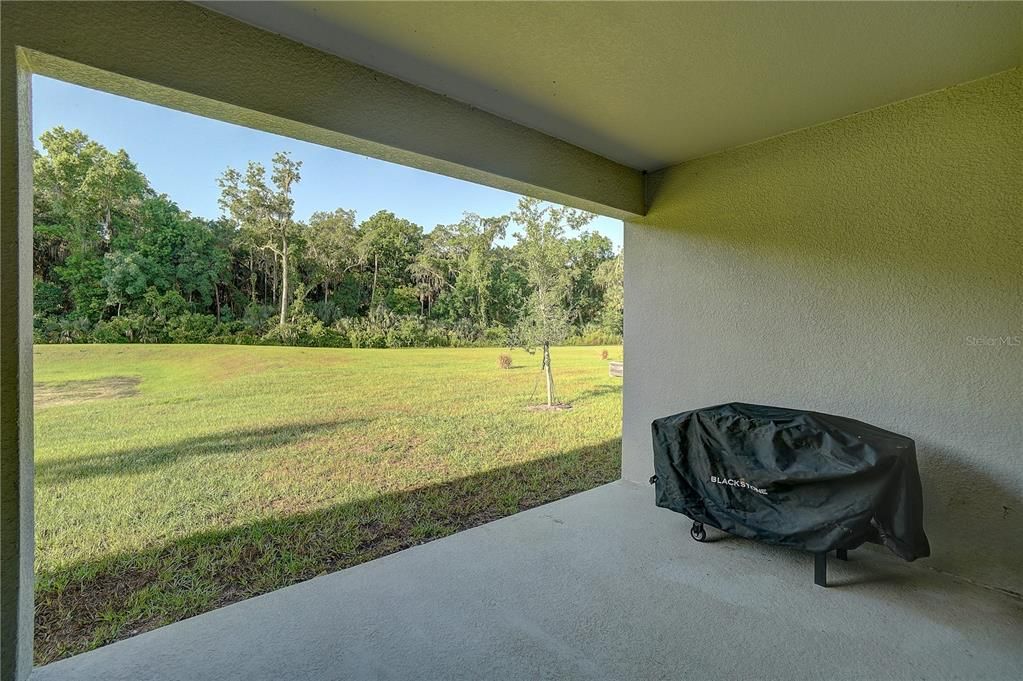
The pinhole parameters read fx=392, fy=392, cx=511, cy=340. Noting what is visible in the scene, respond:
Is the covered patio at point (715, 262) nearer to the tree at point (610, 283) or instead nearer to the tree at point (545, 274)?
the tree at point (545, 274)

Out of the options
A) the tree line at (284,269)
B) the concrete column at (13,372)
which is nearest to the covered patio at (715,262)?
the concrete column at (13,372)

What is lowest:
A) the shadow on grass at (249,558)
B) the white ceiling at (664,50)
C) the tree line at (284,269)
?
the shadow on grass at (249,558)

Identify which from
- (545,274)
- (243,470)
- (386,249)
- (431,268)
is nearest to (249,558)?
(243,470)

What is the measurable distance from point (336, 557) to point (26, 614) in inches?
61.5

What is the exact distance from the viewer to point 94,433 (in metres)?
3.22

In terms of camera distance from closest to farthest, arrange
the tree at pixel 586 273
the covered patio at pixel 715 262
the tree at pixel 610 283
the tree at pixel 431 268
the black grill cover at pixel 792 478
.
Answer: the covered patio at pixel 715 262, the black grill cover at pixel 792 478, the tree at pixel 431 268, the tree at pixel 586 273, the tree at pixel 610 283

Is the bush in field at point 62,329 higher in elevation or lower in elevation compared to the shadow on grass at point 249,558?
higher

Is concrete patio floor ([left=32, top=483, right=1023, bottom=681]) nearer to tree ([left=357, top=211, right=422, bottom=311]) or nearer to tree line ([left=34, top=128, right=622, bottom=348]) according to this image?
tree line ([left=34, top=128, right=622, bottom=348])

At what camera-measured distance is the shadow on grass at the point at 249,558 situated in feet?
6.96

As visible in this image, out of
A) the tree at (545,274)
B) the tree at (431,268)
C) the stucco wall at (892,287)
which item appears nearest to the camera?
the stucco wall at (892,287)

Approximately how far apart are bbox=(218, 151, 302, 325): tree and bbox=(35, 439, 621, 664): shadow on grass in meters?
2.27

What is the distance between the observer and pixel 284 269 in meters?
4.29

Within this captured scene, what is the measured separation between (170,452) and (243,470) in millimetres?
591

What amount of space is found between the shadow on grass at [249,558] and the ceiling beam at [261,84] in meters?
2.50
